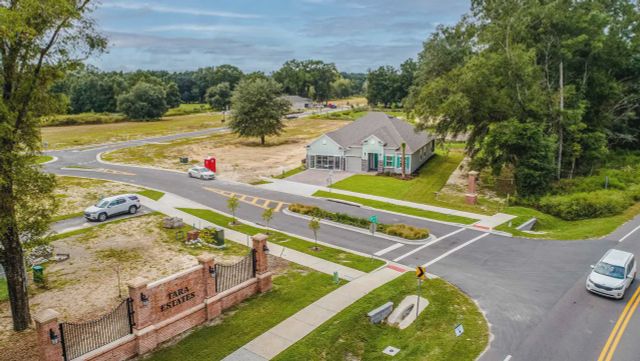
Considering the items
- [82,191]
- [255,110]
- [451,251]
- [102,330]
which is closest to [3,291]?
[102,330]

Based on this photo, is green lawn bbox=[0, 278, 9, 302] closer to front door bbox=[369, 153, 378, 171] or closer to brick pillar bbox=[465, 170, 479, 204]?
brick pillar bbox=[465, 170, 479, 204]

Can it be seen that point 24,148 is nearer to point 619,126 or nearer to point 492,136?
point 492,136

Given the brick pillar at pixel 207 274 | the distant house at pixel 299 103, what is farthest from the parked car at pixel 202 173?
the distant house at pixel 299 103

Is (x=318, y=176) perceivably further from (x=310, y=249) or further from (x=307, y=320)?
(x=307, y=320)

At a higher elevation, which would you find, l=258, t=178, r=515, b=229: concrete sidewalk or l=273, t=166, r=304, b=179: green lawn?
l=273, t=166, r=304, b=179: green lawn

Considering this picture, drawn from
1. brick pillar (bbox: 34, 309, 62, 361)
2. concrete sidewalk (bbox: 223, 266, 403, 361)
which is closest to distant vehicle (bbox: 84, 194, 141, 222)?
brick pillar (bbox: 34, 309, 62, 361)

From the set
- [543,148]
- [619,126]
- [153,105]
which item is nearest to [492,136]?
[543,148]
